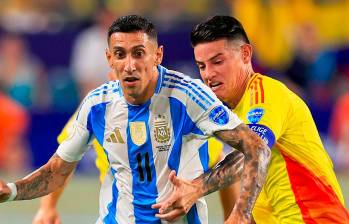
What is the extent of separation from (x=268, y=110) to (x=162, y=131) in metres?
0.64

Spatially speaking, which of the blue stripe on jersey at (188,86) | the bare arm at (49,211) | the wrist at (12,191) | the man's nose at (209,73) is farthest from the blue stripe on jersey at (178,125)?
the bare arm at (49,211)

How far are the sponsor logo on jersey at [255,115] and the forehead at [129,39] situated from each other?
2.39ft

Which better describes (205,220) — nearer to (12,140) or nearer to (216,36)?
(216,36)

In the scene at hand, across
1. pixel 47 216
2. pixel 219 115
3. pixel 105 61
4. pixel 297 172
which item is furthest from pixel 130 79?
pixel 105 61

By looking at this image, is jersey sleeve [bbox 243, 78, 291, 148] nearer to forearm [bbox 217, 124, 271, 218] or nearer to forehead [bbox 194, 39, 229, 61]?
forearm [bbox 217, 124, 271, 218]

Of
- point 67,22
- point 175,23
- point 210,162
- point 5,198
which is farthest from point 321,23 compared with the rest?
point 5,198

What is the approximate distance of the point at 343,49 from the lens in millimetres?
14203

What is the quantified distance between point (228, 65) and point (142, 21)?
2.37ft

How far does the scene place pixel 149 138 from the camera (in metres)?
6.05

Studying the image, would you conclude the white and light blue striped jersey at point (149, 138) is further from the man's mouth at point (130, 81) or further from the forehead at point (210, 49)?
the forehead at point (210, 49)

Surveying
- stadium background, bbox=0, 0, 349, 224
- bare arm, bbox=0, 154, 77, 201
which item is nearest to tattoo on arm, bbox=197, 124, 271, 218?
bare arm, bbox=0, 154, 77, 201

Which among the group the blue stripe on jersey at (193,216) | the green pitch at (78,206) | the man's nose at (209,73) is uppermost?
the man's nose at (209,73)

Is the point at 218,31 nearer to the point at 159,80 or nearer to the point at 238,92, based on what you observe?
the point at 238,92

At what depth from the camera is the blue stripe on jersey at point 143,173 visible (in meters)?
6.05
